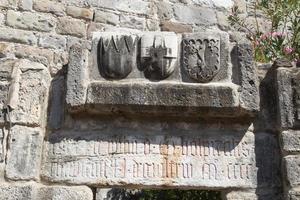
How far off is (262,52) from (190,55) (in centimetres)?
155

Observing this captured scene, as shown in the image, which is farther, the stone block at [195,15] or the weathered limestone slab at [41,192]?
the stone block at [195,15]

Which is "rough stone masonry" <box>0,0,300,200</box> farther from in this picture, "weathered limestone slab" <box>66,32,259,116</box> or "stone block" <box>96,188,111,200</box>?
"stone block" <box>96,188,111,200</box>

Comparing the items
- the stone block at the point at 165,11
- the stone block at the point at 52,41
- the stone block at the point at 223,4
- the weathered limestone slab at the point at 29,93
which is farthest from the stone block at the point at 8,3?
the weathered limestone slab at the point at 29,93

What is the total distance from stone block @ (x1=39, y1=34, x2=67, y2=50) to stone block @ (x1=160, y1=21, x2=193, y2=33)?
48.6 inches

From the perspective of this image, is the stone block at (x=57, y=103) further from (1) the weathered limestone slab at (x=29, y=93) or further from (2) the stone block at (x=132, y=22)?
(2) the stone block at (x=132, y=22)

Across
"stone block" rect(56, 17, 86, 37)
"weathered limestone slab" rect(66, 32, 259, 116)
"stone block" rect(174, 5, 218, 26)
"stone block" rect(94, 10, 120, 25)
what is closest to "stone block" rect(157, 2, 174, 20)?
"stone block" rect(174, 5, 218, 26)

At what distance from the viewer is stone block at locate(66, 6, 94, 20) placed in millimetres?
5951

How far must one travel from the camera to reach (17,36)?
222 inches

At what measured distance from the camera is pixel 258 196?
10.5 feet

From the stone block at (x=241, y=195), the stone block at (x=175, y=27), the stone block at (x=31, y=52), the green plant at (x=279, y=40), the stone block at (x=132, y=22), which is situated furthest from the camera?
the stone block at (x=175, y=27)

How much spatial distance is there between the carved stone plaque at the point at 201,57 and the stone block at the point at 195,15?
2942mm

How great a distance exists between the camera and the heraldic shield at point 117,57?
10.9 feet

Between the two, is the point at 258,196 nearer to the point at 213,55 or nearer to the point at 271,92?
the point at 271,92

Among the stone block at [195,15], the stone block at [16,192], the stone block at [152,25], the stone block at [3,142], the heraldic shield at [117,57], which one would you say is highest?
the stone block at [195,15]
